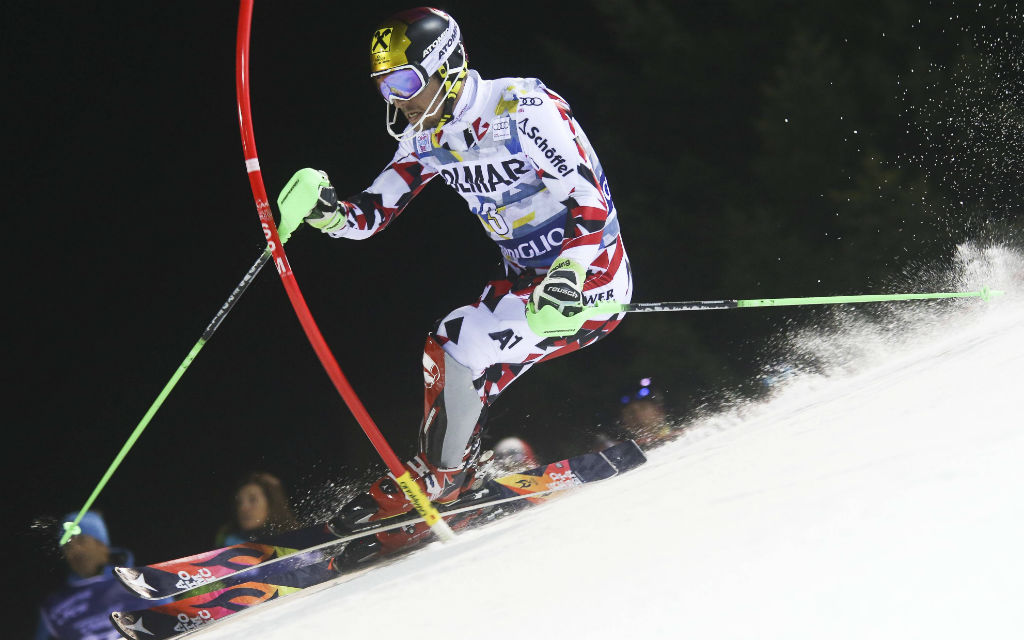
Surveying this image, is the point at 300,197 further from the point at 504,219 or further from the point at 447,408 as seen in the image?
the point at 447,408

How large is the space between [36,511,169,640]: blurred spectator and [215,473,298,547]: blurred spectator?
1.39 feet

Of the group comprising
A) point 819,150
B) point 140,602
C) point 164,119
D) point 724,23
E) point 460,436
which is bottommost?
point 460,436

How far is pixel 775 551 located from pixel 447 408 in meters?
1.27

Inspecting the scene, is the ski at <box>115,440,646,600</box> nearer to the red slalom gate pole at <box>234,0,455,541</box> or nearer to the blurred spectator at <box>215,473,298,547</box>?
the red slalom gate pole at <box>234,0,455,541</box>

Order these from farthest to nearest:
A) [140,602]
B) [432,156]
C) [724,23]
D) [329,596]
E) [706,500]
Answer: [724,23] < [140,602] < [432,156] < [329,596] < [706,500]

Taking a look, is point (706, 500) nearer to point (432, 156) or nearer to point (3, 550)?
point (432, 156)

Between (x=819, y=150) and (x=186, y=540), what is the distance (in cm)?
410

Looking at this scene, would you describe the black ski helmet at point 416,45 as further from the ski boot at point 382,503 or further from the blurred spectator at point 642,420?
the blurred spectator at point 642,420

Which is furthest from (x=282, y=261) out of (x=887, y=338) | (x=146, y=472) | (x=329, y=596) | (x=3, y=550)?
(x=887, y=338)

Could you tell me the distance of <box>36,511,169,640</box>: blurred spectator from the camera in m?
3.31

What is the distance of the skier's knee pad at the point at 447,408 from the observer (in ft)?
8.61

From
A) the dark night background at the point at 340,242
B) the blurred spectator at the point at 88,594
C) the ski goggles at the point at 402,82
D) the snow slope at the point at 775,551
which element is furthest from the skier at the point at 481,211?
the blurred spectator at the point at 88,594

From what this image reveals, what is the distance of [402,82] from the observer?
93.8 inches

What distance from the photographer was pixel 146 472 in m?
3.51
